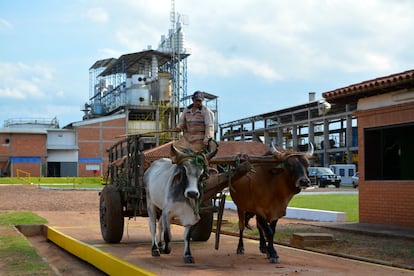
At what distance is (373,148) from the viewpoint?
1656 cm

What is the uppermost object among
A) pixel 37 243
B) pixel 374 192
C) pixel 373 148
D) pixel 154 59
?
pixel 154 59

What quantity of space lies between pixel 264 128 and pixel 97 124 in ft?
64.8

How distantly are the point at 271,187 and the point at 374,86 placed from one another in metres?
6.87

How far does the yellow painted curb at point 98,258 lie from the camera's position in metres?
8.42

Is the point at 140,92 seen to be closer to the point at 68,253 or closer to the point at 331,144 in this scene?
the point at 331,144

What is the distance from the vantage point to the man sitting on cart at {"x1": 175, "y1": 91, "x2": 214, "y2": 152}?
32.4 feet

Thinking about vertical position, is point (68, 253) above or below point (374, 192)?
below

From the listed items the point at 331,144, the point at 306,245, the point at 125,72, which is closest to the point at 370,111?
the point at 306,245

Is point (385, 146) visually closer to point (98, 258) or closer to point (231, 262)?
point (231, 262)

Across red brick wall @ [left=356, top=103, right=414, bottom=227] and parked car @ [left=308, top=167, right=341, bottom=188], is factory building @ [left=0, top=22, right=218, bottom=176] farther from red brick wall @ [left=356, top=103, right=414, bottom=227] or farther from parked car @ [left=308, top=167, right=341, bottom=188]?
red brick wall @ [left=356, top=103, right=414, bottom=227]

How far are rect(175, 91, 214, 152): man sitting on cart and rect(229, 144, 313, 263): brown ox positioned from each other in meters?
0.93

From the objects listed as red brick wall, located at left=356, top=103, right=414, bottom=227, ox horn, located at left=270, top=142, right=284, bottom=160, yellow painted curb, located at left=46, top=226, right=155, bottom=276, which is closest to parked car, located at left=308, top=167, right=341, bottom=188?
red brick wall, located at left=356, top=103, right=414, bottom=227

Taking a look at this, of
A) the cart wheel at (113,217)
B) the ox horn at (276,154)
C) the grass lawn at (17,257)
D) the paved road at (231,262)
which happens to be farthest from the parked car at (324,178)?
the ox horn at (276,154)

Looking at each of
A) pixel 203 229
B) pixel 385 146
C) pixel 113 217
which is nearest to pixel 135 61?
pixel 385 146
